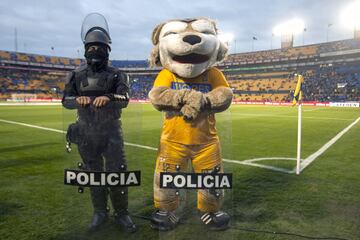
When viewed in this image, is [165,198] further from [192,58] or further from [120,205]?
[192,58]

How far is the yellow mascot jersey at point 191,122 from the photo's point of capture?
2.91m

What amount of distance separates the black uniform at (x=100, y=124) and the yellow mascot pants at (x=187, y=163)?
395 millimetres

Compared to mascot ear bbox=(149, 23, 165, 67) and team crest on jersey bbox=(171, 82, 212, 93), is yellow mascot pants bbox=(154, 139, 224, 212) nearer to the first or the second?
team crest on jersey bbox=(171, 82, 212, 93)

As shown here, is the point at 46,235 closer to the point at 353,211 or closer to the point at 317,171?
the point at 353,211

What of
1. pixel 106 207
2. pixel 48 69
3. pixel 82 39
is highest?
pixel 48 69

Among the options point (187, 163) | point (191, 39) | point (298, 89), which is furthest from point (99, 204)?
point (298, 89)

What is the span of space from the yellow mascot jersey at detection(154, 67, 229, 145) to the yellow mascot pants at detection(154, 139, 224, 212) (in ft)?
0.23

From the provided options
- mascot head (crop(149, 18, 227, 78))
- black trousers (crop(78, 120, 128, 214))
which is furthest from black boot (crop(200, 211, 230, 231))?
mascot head (crop(149, 18, 227, 78))

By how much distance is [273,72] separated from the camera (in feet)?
190

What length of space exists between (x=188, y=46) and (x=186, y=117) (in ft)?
2.25

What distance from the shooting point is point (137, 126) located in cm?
308

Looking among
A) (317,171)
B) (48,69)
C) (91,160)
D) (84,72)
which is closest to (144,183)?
(91,160)

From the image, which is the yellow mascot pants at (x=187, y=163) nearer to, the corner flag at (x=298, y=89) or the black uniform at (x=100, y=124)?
the black uniform at (x=100, y=124)

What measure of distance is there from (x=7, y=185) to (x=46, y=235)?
2043 millimetres
